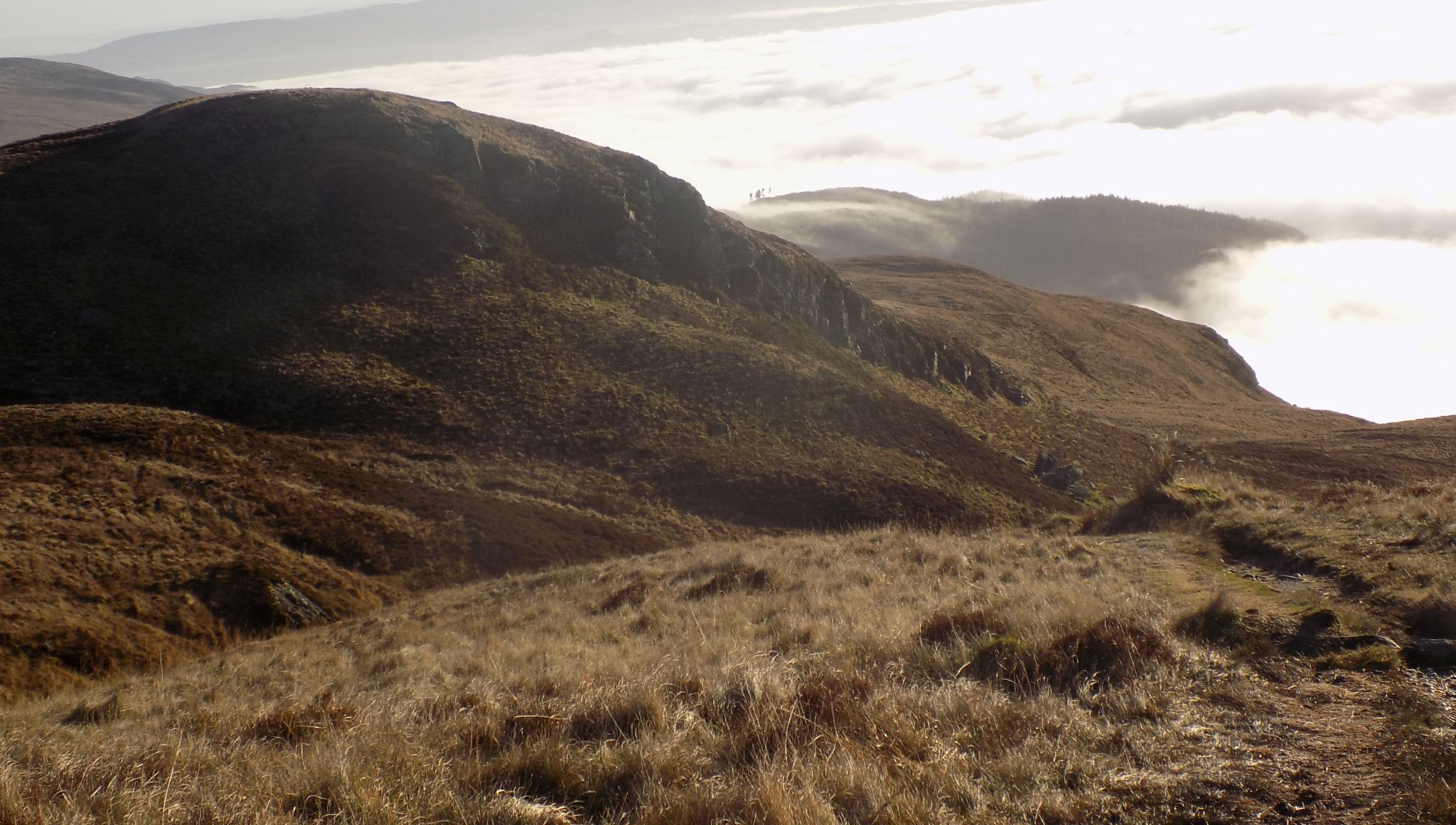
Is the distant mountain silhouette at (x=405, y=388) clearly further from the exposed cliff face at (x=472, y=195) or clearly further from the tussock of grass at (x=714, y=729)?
the tussock of grass at (x=714, y=729)

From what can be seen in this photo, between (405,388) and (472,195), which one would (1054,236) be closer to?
(472,195)

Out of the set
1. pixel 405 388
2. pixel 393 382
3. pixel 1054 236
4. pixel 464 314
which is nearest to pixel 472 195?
pixel 464 314

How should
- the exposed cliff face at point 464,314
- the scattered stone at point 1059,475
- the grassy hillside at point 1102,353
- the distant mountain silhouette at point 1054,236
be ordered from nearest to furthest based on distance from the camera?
the exposed cliff face at point 464,314, the scattered stone at point 1059,475, the grassy hillside at point 1102,353, the distant mountain silhouette at point 1054,236

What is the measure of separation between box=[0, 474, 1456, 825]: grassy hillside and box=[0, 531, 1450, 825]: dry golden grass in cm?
2

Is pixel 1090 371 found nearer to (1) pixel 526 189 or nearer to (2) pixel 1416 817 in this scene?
(1) pixel 526 189

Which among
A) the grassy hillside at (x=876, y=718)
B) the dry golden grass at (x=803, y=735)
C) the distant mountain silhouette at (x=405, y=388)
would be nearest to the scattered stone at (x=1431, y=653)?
the grassy hillside at (x=876, y=718)

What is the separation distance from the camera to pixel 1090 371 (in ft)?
183

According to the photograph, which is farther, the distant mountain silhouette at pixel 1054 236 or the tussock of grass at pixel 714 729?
the distant mountain silhouette at pixel 1054 236

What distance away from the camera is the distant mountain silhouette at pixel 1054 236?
16450 centimetres

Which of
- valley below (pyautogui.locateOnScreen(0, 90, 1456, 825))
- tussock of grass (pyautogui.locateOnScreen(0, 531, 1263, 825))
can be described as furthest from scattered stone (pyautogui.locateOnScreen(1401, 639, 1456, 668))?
tussock of grass (pyautogui.locateOnScreen(0, 531, 1263, 825))

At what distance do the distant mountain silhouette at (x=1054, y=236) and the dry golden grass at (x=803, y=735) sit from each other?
149345 millimetres

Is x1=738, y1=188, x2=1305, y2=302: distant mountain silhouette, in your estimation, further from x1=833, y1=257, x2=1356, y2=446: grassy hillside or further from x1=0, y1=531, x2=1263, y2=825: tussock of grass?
x1=0, y1=531, x2=1263, y2=825: tussock of grass

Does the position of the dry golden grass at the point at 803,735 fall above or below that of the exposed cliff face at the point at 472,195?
below

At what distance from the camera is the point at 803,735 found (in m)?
4.76
